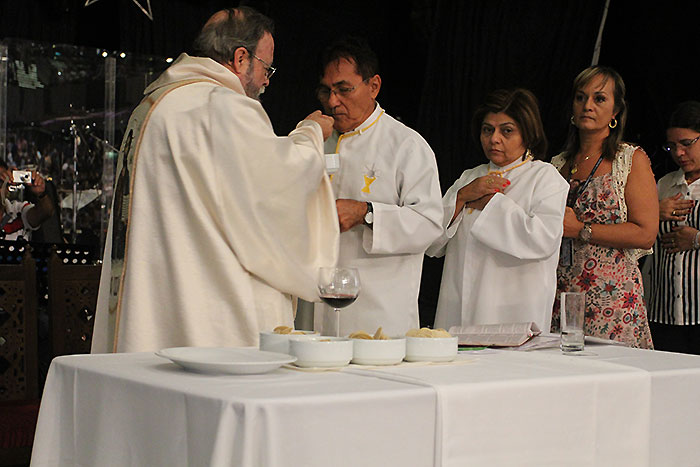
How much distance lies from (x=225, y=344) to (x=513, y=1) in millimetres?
4461

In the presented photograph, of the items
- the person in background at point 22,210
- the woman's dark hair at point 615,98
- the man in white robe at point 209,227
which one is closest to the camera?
the man in white robe at point 209,227

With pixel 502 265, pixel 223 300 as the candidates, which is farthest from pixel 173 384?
pixel 502 265

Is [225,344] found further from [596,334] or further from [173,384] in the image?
[596,334]

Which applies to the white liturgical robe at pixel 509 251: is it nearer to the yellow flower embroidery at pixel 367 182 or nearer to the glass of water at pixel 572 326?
the yellow flower embroidery at pixel 367 182

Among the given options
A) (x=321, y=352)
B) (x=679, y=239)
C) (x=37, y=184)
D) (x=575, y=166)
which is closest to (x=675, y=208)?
(x=679, y=239)

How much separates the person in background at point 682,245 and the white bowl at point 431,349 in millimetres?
2665

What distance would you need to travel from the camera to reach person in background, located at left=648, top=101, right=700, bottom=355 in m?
4.24

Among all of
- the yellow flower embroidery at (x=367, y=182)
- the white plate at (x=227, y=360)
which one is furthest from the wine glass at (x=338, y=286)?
the yellow flower embroidery at (x=367, y=182)

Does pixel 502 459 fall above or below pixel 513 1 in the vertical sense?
below

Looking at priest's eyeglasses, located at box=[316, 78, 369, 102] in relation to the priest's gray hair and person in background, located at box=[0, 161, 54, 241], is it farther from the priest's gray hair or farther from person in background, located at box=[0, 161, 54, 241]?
person in background, located at box=[0, 161, 54, 241]

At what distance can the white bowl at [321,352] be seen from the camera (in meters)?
1.76

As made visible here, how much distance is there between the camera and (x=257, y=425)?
141 cm

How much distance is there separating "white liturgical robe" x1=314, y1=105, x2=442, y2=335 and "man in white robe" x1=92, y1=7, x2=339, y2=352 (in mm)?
617

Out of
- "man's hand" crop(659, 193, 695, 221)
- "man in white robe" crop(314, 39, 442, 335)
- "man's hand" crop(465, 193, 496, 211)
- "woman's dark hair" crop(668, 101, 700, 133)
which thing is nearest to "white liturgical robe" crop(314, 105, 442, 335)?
"man in white robe" crop(314, 39, 442, 335)
